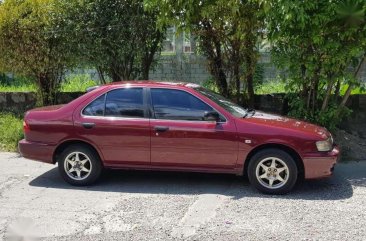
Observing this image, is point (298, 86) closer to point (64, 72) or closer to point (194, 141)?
point (194, 141)

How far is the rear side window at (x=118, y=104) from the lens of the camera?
21.9 ft

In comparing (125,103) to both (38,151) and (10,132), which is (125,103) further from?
(10,132)

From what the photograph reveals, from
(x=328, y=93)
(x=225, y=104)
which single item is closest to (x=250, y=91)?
(x=328, y=93)

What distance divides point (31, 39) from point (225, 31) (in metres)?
4.11

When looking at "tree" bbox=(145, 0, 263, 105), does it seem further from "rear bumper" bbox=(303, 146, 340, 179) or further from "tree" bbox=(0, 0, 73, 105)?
"rear bumper" bbox=(303, 146, 340, 179)

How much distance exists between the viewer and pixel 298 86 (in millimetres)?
8711

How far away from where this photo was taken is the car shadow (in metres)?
6.39

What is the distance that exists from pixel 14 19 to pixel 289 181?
6.74 m

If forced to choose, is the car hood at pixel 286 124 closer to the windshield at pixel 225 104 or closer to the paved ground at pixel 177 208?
the windshield at pixel 225 104

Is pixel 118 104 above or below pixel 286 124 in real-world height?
above

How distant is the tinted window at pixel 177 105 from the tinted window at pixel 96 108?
2.38 feet

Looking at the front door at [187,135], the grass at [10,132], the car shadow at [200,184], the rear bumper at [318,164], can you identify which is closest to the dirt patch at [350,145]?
the car shadow at [200,184]

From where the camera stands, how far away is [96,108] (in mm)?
6746

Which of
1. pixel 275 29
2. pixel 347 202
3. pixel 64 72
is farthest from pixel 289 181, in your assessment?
pixel 64 72
